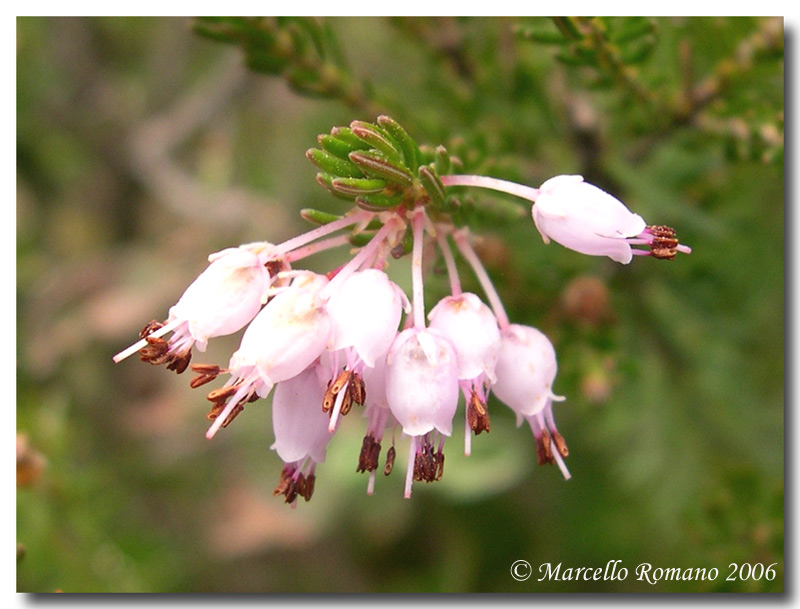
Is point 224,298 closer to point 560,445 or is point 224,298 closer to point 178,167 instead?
point 560,445

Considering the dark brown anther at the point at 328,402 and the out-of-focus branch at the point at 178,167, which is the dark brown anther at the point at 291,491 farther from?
the out-of-focus branch at the point at 178,167

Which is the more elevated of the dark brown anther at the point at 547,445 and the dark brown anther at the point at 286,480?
the dark brown anther at the point at 547,445

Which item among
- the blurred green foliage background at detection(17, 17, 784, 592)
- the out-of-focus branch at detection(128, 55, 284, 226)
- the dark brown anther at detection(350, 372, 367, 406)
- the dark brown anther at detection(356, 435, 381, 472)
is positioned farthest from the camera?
the out-of-focus branch at detection(128, 55, 284, 226)

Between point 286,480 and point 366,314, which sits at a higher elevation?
point 366,314

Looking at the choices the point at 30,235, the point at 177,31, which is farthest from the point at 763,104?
the point at 30,235

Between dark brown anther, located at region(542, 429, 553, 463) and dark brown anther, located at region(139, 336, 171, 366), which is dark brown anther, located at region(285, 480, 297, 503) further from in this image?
dark brown anther, located at region(542, 429, 553, 463)

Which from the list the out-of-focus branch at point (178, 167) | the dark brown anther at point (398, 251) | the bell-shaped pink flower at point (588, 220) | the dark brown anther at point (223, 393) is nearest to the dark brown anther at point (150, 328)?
the dark brown anther at point (223, 393)

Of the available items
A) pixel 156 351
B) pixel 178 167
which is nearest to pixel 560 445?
pixel 156 351

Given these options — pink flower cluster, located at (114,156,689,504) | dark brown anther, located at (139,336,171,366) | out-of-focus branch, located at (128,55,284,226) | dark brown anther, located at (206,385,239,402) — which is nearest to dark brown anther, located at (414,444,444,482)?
pink flower cluster, located at (114,156,689,504)
